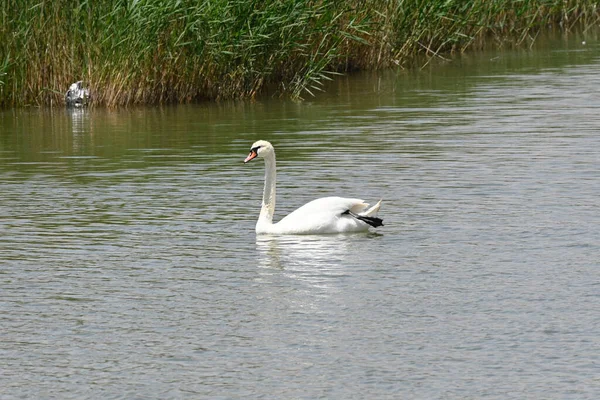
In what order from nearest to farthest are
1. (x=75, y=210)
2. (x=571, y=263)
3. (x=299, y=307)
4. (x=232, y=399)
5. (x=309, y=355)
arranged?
(x=232, y=399), (x=309, y=355), (x=299, y=307), (x=571, y=263), (x=75, y=210)

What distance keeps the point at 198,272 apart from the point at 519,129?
719cm

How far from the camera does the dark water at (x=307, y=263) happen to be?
6.48m

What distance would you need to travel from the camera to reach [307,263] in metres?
8.98

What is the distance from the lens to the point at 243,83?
19281mm

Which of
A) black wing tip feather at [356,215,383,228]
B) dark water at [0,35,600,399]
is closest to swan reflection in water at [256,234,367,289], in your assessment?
dark water at [0,35,600,399]

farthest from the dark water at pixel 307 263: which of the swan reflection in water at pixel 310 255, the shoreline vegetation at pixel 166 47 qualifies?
the shoreline vegetation at pixel 166 47

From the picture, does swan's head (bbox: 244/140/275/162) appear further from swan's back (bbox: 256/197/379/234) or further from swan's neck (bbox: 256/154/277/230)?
swan's back (bbox: 256/197/379/234)

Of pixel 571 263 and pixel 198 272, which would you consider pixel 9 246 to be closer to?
pixel 198 272

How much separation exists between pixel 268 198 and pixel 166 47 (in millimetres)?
8039

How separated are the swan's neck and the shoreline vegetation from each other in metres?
7.03

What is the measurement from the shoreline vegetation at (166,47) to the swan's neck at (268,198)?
7.03 metres

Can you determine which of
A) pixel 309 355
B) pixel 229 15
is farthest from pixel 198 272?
pixel 229 15

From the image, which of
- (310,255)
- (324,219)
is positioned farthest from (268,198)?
(310,255)

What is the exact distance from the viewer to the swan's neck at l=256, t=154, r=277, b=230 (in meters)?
9.99
